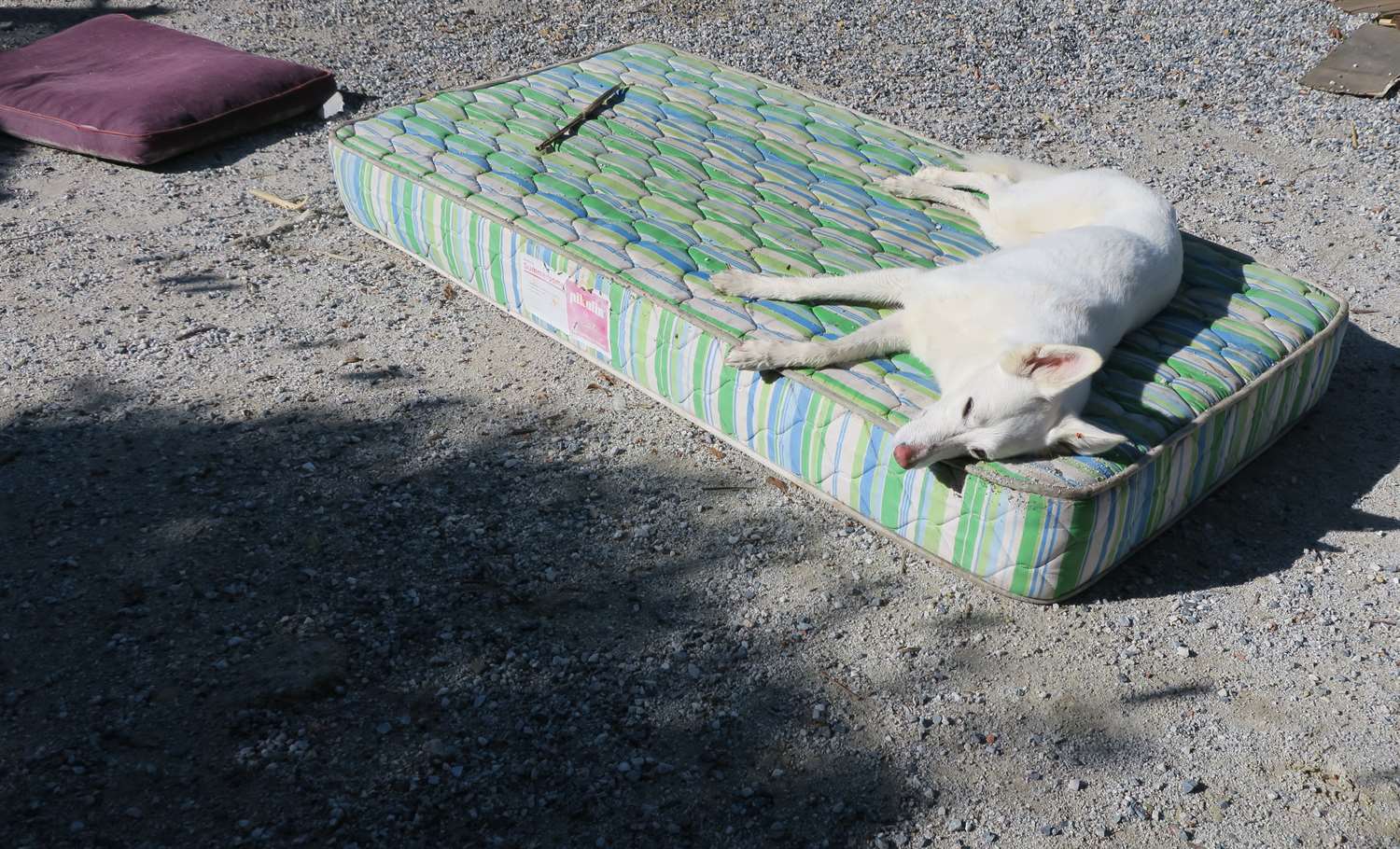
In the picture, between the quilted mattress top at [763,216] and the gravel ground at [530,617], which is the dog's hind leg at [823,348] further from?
the gravel ground at [530,617]

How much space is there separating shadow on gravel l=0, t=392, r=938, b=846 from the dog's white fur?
775mm

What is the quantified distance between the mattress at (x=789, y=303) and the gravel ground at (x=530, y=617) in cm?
23

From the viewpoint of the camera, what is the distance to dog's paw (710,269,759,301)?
13.5 ft

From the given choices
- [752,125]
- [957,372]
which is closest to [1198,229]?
[752,125]

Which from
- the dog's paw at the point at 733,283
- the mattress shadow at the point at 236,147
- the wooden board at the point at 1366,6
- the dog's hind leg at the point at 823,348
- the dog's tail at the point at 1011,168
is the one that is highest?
the wooden board at the point at 1366,6

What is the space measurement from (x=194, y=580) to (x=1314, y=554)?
149 inches

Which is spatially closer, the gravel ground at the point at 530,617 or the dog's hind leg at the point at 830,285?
the gravel ground at the point at 530,617

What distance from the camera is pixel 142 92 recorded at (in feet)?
20.5

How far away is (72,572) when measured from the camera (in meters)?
3.47

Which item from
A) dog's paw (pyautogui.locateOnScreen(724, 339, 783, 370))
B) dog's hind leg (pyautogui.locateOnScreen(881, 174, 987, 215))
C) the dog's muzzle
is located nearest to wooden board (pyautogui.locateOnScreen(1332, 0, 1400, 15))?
dog's hind leg (pyautogui.locateOnScreen(881, 174, 987, 215))

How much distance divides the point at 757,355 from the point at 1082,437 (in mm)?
1101

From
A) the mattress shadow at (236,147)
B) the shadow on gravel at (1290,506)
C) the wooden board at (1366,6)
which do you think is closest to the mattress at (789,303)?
the shadow on gravel at (1290,506)

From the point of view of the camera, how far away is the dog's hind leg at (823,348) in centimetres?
377

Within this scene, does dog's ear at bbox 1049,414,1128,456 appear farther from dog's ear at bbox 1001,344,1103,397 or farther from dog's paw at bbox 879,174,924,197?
dog's paw at bbox 879,174,924,197
